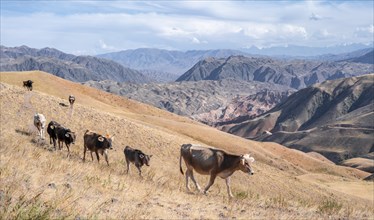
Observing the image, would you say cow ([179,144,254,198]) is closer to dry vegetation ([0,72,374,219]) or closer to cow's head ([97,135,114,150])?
dry vegetation ([0,72,374,219])

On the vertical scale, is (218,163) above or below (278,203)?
above

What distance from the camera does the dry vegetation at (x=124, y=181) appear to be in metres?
9.26

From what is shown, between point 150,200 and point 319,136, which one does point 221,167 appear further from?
point 319,136

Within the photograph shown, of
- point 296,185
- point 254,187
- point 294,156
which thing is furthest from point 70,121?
point 294,156

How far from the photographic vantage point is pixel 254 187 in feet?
120

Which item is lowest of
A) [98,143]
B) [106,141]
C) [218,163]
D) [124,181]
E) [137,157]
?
[137,157]

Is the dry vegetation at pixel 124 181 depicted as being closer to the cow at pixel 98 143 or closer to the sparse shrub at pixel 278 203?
the sparse shrub at pixel 278 203

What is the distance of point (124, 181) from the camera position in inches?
519

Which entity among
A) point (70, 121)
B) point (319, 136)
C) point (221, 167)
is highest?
point (221, 167)

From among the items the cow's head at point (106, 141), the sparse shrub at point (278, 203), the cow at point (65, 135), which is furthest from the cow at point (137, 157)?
the sparse shrub at point (278, 203)

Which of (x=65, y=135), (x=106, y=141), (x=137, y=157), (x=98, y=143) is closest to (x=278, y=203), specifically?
(x=137, y=157)

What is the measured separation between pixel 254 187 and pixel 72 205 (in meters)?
29.7

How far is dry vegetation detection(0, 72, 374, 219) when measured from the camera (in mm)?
9258

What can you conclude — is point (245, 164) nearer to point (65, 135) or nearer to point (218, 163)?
point (218, 163)
